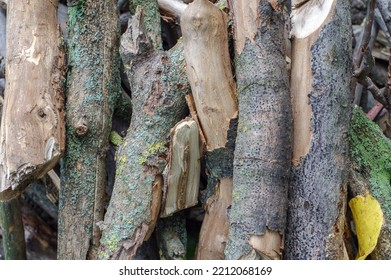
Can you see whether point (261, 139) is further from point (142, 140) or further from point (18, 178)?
point (18, 178)

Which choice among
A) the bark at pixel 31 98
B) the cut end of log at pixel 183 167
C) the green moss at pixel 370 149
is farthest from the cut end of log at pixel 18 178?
the green moss at pixel 370 149

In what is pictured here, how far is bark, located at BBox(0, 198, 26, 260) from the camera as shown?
1.56 meters

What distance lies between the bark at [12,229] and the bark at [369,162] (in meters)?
0.96

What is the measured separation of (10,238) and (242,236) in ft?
2.73

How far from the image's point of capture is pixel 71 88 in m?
1.34

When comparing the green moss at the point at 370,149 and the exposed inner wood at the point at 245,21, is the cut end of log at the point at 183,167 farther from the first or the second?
the green moss at the point at 370,149

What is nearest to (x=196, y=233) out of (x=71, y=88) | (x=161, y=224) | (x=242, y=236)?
(x=161, y=224)

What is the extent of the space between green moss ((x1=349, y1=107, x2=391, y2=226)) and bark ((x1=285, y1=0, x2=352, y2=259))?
0.20 metres

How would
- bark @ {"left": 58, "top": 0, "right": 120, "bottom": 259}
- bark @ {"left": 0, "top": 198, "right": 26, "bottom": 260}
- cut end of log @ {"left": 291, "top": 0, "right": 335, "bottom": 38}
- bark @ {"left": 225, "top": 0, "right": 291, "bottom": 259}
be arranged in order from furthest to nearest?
1. bark @ {"left": 0, "top": 198, "right": 26, "bottom": 260}
2. bark @ {"left": 58, "top": 0, "right": 120, "bottom": 259}
3. cut end of log @ {"left": 291, "top": 0, "right": 335, "bottom": 38}
4. bark @ {"left": 225, "top": 0, "right": 291, "bottom": 259}

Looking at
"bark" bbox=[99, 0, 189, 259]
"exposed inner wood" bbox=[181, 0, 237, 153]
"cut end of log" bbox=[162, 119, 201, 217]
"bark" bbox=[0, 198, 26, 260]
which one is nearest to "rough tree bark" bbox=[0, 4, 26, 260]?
"bark" bbox=[0, 198, 26, 260]

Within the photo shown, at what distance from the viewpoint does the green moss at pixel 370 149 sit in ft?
4.40

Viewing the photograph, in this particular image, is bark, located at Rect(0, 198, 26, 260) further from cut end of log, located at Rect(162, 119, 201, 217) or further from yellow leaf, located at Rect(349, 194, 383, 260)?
yellow leaf, located at Rect(349, 194, 383, 260)

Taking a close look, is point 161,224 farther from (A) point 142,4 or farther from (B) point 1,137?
(A) point 142,4

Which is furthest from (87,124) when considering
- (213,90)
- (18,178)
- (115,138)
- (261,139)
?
(261,139)
